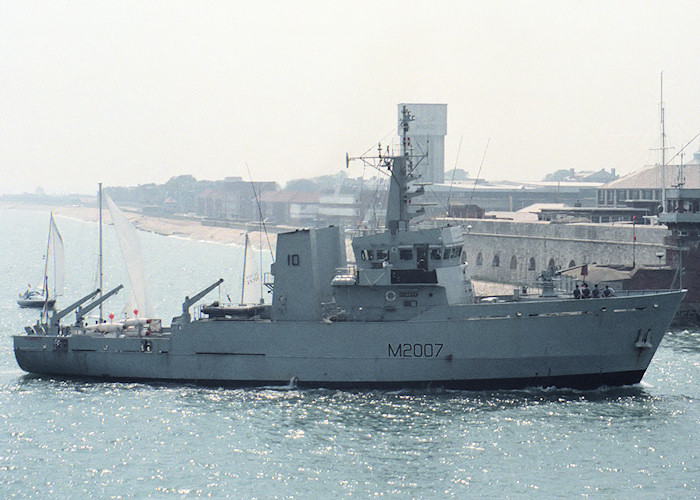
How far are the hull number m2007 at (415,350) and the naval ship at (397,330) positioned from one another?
0.10ft

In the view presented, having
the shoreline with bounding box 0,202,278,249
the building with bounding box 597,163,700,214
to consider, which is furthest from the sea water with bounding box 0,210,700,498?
the shoreline with bounding box 0,202,278,249

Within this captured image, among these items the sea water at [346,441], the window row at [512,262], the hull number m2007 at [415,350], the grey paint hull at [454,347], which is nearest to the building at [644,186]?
the window row at [512,262]

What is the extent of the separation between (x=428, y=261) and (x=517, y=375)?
14.9 ft

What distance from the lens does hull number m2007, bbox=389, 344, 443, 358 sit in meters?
30.6

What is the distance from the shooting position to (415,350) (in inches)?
1208

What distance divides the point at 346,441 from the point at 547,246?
128 ft

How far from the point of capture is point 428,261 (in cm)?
3138

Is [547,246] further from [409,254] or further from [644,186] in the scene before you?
[409,254]

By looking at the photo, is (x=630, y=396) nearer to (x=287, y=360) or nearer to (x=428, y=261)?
(x=428, y=261)

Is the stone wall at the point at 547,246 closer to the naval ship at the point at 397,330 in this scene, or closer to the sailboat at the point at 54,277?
the naval ship at the point at 397,330

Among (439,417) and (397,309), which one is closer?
(439,417)

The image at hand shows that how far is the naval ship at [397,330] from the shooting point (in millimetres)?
30031

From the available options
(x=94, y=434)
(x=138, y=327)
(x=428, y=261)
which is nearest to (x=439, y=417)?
(x=428, y=261)

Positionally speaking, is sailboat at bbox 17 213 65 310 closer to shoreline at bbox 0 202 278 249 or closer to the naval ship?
the naval ship
